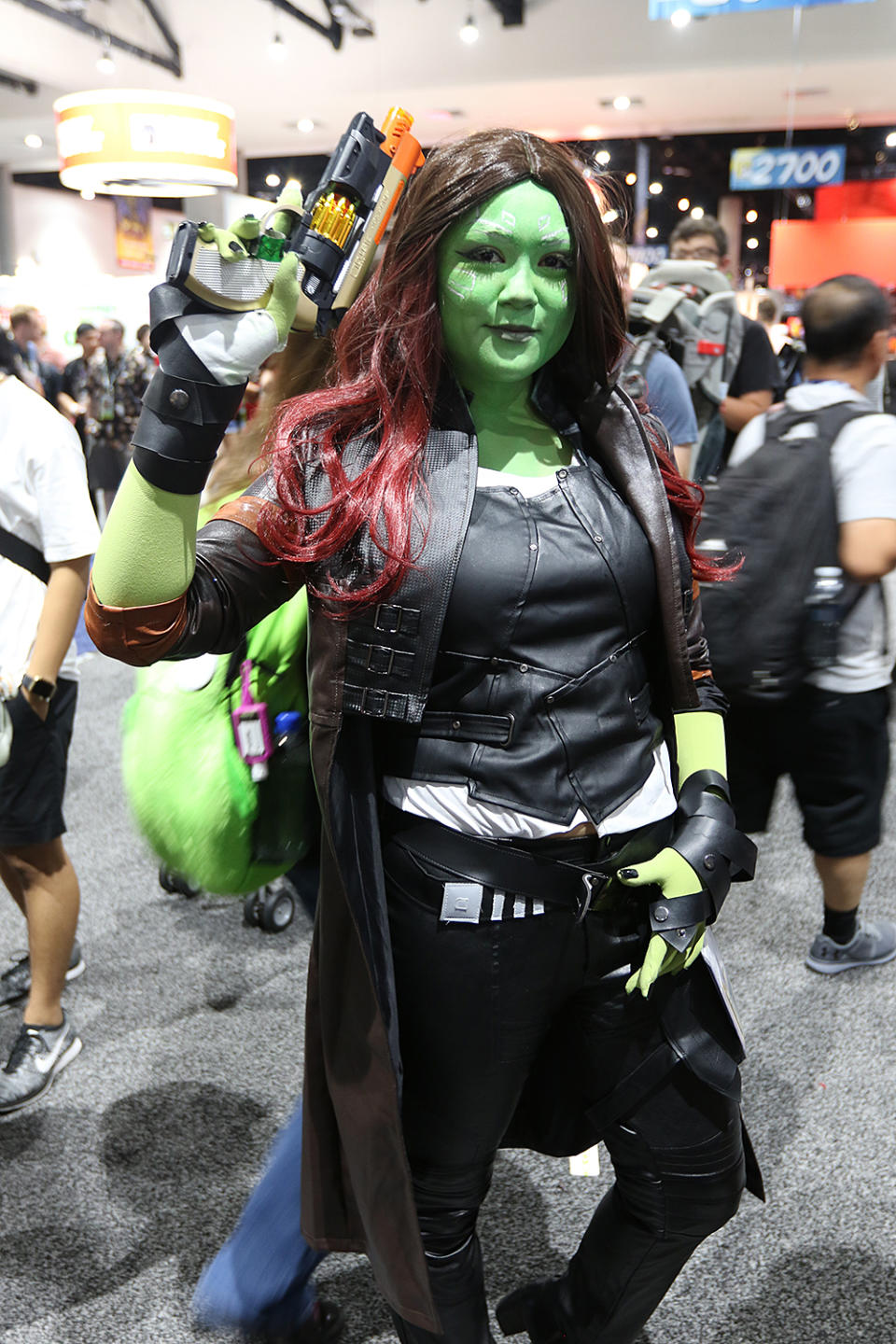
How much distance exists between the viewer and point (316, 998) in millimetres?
1348

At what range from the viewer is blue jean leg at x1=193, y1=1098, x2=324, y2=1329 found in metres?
1.58

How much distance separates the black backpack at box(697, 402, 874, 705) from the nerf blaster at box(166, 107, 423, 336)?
3.61 ft

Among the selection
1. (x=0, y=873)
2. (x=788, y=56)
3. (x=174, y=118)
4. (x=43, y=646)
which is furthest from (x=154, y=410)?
(x=788, y=56)

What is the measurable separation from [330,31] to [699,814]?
446 inches

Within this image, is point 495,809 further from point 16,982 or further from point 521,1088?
point 16,982

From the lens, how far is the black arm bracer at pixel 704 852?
1.27m

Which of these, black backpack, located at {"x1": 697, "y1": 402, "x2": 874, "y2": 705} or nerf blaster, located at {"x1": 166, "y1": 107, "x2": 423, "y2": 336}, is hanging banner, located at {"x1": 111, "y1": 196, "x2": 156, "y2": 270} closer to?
black backpack, located at {"x1": 697, "y1": 402, "x2": 874, "y2": 705}

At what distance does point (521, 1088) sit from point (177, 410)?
0.89 meters

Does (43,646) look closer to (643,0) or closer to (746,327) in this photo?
(746,327)

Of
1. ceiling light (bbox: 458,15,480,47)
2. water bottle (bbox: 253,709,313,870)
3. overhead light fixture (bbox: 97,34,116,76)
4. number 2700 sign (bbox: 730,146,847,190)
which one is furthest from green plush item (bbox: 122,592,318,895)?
number 2700 sign (bbox: 730,146,847,190)

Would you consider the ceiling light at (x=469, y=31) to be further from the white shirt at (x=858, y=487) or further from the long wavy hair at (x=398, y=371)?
the long wavy hair at (x=398, y=371)

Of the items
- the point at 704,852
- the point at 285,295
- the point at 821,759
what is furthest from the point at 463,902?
the point at 821,759

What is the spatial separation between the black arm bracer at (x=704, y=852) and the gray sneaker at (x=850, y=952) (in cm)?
153

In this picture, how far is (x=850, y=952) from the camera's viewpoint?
275cm
